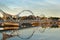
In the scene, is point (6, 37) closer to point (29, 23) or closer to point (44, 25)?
point (29, 23)

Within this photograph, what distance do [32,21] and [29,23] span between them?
0.08 metres

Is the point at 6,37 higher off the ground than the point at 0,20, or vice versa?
the point at 0,20

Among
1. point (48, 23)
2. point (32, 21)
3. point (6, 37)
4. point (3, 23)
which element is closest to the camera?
point (6, 37)

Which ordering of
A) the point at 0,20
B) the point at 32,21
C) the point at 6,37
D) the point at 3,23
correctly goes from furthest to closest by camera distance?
the point at 32,21, the point at 3,23, the point at 0,20, the point at 6,37

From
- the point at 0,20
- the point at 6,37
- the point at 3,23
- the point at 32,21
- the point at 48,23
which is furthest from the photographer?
the point at 48,23

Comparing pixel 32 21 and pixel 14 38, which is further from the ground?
pixel 32 21

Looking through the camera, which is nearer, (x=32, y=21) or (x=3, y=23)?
(x=3, y=23)

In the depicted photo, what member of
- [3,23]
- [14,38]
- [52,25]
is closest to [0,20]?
[3,23]

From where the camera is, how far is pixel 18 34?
9.30 feet

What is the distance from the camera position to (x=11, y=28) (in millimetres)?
3031

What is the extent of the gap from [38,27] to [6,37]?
918mm

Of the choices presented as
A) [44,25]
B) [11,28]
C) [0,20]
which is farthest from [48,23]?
[0,20]

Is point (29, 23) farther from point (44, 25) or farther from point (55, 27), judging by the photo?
point (55, 27)

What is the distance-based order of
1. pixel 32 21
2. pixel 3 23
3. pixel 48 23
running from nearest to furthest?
pixel 3 23 < pixel 32 21 < pixel 48 23
